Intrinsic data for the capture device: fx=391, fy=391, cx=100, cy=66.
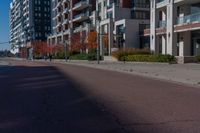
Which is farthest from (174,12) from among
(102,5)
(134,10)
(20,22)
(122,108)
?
(20,22)

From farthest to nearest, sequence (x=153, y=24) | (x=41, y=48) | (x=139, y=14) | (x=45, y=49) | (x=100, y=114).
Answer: (x=41, y=48), (x=45, y=49), (x=139, y=14), (x=153, y=24), (x=100, y=114)

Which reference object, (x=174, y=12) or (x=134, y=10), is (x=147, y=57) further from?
(x=134, y=10)

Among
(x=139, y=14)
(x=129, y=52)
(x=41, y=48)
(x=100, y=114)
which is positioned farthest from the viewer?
(x=41, y=48)

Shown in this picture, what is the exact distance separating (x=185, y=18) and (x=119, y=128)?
134ft

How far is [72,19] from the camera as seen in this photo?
100938 millimetres

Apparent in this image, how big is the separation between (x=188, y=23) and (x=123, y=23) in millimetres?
23476

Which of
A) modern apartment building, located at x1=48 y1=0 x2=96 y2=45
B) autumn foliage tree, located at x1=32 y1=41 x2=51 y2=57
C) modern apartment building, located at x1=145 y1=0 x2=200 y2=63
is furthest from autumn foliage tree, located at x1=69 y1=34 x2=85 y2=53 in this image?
modern apartment building, located at x1=145 y1=0 x2=200 y2=63

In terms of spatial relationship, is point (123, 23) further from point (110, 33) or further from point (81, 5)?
point (81, 5)

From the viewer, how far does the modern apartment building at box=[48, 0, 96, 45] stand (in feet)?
296

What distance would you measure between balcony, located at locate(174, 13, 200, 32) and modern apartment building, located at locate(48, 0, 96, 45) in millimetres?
38588

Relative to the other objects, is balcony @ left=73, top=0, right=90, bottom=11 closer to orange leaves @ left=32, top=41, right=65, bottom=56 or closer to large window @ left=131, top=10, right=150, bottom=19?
orange leaves @ left=32, top=41, right=65, bottom=56

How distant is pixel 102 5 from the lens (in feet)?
270

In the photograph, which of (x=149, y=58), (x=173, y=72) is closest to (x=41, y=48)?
(x=149, y=58)

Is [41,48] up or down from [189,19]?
down
